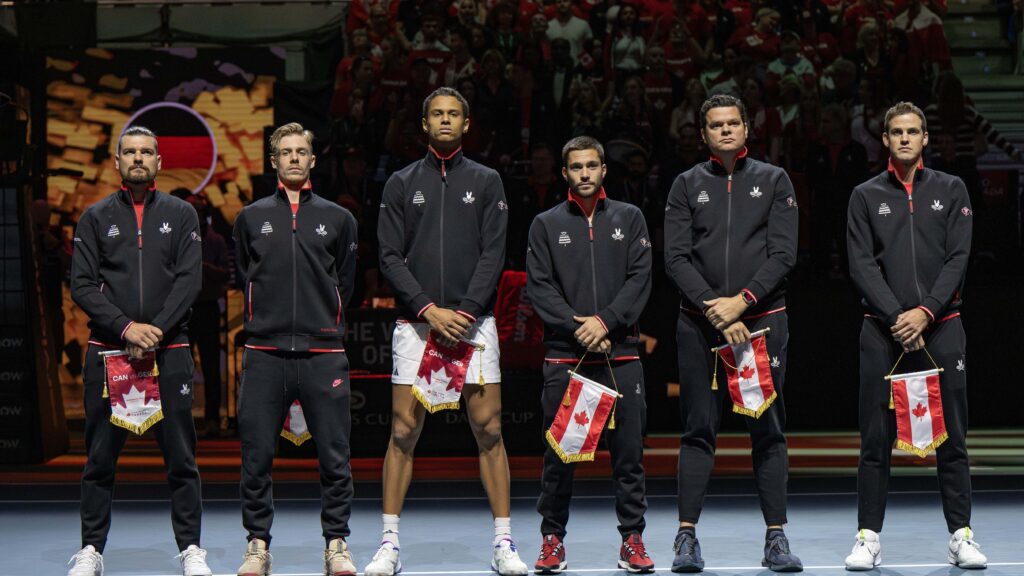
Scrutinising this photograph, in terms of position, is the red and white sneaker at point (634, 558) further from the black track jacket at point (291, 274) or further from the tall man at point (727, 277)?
the black track jacket at point (291, 274)

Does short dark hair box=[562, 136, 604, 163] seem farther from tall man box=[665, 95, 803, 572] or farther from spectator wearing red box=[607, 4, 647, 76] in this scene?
spectator wearing red box=[607, 4, 647, 76]

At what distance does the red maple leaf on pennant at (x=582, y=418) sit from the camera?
5.94 metres

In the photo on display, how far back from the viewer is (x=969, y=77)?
15.9 m

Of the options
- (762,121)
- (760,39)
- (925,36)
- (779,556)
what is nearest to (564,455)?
(779,556)

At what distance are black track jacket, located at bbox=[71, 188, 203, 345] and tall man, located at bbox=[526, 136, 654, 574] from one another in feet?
5.32

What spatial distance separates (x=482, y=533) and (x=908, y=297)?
100 inches

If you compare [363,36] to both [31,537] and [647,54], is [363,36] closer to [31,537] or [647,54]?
[647,54]

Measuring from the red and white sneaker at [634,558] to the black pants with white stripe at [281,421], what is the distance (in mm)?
1268

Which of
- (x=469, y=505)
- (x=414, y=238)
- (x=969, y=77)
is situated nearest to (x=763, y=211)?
(x=414, y=238)

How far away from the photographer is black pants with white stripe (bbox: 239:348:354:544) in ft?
19.0

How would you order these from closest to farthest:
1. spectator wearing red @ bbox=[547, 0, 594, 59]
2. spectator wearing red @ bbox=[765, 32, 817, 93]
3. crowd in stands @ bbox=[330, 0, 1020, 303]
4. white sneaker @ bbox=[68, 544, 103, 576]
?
white sneaker @ bbox=[68, 544, 103, 576]
crowd in stands @ bbox=[330, 0, 1020, 303]
spectator wearing red @ bbox=[765, 32, 817, 93]
spectator wearing red @ bbox=[547, 0, 594, 59]

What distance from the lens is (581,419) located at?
5.94 meters

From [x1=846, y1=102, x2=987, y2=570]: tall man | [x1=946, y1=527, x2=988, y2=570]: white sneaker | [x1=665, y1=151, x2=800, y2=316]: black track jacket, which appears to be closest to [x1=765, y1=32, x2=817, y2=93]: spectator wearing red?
[x1=846, y1=102, x2=987, y2=570]: tall man

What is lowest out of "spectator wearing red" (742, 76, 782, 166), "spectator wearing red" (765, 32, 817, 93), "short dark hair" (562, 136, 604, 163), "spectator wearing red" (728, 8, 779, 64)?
"short dark hair" (562, 136, 604, 163)
